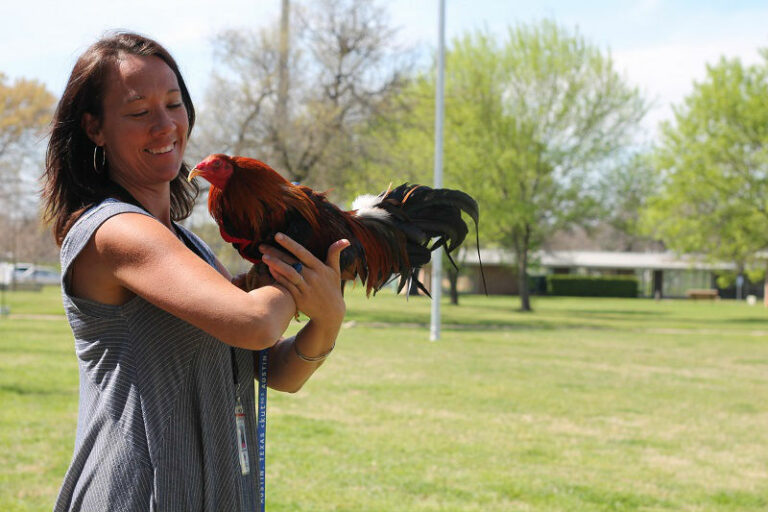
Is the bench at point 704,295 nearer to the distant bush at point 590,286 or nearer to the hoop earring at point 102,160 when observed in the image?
the distant bush at point 590,286

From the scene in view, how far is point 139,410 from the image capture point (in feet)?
5.19

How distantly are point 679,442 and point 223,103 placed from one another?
21205 mm

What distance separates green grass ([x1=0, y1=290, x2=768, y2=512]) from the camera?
6.28 metres

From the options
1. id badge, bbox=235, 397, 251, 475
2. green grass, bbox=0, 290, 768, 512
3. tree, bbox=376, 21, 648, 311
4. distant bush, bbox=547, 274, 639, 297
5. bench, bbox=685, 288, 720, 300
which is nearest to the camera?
id badge, bbox=235, 397, 251, 475

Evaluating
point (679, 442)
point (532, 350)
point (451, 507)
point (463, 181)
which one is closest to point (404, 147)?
point (463, 181)

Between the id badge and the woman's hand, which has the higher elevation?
the woman's hand

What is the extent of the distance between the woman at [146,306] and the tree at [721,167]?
36388 millimetres

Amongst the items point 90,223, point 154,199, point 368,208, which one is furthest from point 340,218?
point 90,223

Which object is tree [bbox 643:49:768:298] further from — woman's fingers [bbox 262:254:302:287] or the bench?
woman's fingers [bbox 262:254:302:287]

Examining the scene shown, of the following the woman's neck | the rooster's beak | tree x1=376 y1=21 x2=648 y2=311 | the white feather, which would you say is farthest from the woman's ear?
tree x1=376 y1=21 x2=648 y2=311

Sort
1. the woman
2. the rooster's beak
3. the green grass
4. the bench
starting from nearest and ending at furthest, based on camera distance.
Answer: the woman → the rooster's beak → the green grass → the bench

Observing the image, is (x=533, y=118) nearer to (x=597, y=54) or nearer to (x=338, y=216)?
(x=597, y=54)

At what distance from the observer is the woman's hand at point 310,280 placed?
1666 mm

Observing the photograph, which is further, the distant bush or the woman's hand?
the distant bush
